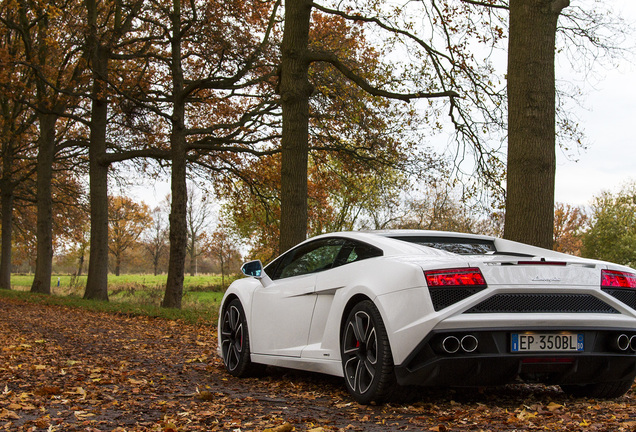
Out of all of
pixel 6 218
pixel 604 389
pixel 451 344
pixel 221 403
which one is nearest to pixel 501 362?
pixel 451 344

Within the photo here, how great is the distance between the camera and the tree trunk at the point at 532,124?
798cm

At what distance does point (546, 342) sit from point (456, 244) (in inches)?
43.1

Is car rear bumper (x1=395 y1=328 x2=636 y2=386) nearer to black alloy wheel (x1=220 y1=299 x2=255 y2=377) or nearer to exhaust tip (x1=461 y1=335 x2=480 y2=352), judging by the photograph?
exhaust tip (x1=461 y1=335 x2=480 y2=352)

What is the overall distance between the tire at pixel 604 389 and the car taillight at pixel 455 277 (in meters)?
1.53

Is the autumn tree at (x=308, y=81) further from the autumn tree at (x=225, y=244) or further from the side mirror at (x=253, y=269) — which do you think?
the autumn tree at (x=225, y=244)

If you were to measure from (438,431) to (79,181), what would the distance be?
99.1ft

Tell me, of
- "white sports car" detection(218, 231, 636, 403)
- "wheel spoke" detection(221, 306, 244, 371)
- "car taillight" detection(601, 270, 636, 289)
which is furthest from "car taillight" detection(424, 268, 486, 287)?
"wheel spoke" detection(221, 306, 244, 371)

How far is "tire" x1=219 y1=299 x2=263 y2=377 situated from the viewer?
6.66m

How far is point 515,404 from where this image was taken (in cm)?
483

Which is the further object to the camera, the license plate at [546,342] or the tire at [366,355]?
the tire at [366,355]

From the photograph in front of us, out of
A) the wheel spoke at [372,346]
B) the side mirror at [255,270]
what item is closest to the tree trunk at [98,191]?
the side mirror at [255,270]

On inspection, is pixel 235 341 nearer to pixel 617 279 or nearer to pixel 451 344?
pixel 451 344

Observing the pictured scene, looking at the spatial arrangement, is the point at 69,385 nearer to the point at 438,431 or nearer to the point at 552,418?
the point at 438,431

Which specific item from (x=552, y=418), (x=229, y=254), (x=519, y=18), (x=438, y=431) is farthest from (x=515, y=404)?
(x=229, y=254)
